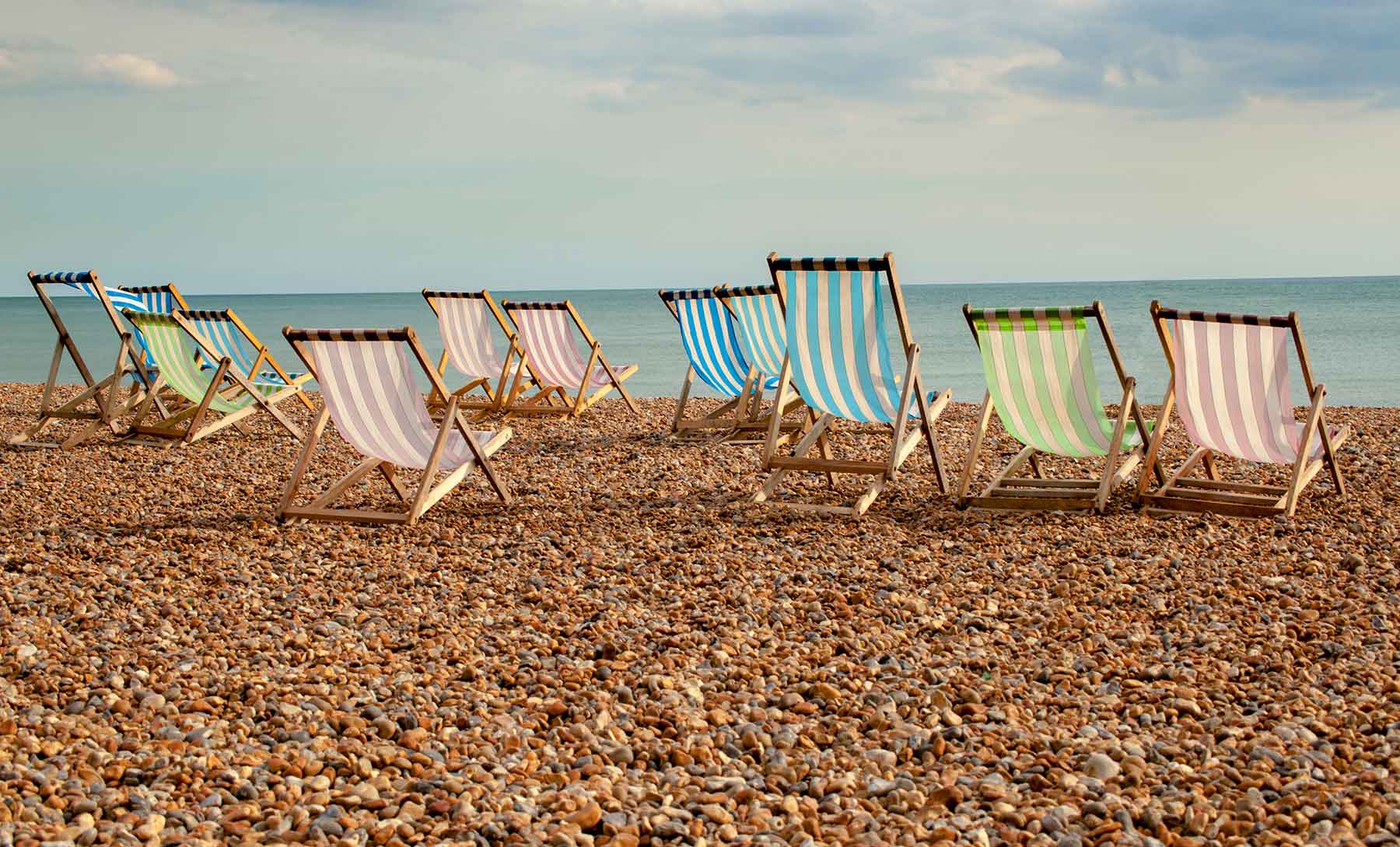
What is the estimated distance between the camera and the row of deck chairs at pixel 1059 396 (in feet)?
17.3

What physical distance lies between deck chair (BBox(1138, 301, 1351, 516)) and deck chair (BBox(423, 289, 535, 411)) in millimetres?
4830

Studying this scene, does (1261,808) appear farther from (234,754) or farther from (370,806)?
(234,754)

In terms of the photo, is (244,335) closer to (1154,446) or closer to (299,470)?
(299,470)

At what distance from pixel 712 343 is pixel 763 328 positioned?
1.93 ft

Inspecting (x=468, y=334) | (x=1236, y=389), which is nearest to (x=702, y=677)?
(x=1236, y=389)

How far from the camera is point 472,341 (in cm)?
915

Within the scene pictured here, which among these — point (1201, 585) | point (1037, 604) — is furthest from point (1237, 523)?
point (1037, 604)

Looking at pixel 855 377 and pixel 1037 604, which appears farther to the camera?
pixel 855 377

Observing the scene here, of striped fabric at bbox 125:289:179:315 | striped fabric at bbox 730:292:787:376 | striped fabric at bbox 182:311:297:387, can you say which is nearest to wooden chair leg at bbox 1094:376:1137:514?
striped fabric at bbox 730:292:787:376

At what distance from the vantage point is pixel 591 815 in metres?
2.65

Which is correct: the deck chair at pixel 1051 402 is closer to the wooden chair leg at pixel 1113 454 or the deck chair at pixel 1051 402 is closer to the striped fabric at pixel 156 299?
the wooden chair leg at pixel 1113 454

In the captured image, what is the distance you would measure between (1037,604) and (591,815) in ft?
6.52

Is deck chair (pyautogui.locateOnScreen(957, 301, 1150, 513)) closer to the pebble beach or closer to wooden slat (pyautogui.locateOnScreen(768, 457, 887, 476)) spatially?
the pebble beach

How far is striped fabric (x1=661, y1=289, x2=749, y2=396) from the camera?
320 inches
